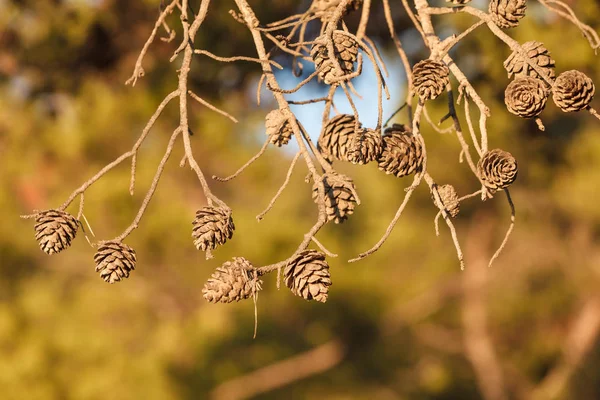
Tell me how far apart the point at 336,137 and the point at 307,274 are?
209 mm

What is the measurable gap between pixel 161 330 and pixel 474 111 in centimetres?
260

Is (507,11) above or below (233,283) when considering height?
above

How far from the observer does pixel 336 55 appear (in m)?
0.95

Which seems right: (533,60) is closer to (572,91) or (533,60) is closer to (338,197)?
(572,91)

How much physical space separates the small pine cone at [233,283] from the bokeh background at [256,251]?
1554 millimetres

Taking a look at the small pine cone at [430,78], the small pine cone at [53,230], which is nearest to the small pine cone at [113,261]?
the small pine cone at [53,230]

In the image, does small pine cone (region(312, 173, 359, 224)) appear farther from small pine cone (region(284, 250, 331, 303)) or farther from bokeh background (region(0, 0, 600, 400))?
bokeh background (region(0, 0, 600, 400))

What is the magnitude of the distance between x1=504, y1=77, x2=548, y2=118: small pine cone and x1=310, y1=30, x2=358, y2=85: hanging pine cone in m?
0.22

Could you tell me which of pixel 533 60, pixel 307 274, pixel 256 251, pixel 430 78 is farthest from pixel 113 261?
pixel 256 251

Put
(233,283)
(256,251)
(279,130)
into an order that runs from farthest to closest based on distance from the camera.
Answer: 1. (256,251)
2. (279,130)
3. (233,283)

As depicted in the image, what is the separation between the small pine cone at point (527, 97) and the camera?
89cm

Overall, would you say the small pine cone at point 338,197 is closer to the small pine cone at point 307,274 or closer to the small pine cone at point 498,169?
the small pine cone at point 307,274

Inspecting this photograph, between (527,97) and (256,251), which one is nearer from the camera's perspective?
(527,97)

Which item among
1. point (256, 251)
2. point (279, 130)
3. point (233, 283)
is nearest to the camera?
point (233, 283)
